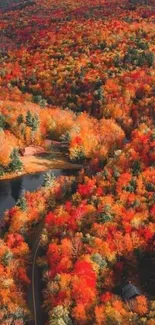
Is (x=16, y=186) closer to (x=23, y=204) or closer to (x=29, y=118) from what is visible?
(x=23, y=204)

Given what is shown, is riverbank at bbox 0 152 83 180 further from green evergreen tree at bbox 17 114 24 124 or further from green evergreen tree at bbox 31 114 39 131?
green evergreen tree at bbox 17 114 24 124

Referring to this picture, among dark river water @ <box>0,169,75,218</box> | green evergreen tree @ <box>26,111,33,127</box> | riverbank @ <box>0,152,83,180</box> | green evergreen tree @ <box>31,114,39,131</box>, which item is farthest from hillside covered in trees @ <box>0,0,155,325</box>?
dark river water @ <box>0,169,75,218</box>

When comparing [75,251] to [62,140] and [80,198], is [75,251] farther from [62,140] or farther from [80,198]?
[62,140]

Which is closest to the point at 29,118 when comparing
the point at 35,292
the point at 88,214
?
the point at 88,214

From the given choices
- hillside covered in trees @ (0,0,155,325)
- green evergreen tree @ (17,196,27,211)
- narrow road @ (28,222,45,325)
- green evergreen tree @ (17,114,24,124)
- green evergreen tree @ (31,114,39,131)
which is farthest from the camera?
green evergreen tree @ (31,114,39,131)

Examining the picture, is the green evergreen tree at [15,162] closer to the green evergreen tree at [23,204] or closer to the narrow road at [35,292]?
the green evergreen tree at [23,204]

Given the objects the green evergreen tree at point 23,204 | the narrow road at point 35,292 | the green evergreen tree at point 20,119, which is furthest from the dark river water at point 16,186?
the green evergreen tree at point 20,119
